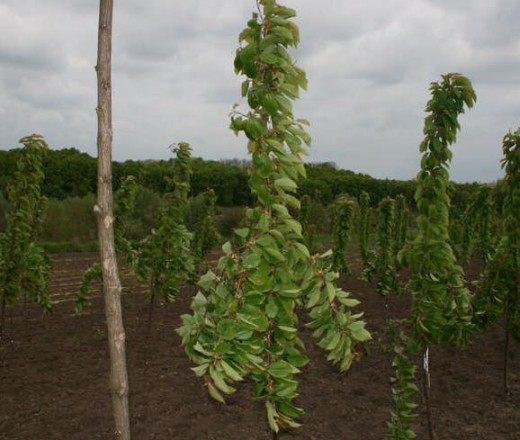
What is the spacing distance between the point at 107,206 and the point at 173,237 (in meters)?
5.52

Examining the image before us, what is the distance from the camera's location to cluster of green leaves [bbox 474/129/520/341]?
6027 mm

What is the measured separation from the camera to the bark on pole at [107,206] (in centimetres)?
233

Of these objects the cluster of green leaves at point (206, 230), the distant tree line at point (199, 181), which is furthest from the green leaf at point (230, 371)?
the distant tree line at point (199, 181)

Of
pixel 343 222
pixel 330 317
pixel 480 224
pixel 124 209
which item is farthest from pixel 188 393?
pixel 480 224

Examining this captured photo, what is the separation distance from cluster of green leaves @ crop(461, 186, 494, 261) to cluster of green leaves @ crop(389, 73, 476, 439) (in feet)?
27.4

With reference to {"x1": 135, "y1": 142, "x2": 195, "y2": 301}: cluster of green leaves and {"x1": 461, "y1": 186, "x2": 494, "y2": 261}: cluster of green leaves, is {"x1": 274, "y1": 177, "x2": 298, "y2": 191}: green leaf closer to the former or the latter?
{"x1": 135, "y1": 142, "x2": 195, "y2": 301}: cluster of green leaves

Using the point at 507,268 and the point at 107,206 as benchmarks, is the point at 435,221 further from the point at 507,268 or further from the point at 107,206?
the point at 107,206

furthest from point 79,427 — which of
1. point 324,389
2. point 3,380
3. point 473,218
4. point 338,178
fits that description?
point 338,178

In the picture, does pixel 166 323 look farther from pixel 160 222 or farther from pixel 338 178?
pixel 338 178

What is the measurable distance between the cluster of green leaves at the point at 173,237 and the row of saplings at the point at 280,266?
0.02 metres

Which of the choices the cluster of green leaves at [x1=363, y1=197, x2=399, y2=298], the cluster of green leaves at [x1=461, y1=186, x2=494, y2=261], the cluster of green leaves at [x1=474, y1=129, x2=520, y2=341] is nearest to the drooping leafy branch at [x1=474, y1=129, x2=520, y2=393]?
the cluster of green leaves at [x1=474, y1=129, x2=520, y2=341]

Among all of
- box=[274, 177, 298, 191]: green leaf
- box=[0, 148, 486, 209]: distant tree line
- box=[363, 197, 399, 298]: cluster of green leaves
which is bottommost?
box=[363, 197, 399, 298]: cluster of green leaves

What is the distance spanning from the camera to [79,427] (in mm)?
5676

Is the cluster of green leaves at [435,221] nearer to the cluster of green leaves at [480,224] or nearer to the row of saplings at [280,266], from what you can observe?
the row of saplings at [280,266]
